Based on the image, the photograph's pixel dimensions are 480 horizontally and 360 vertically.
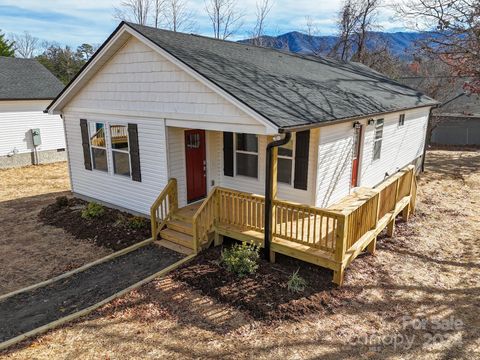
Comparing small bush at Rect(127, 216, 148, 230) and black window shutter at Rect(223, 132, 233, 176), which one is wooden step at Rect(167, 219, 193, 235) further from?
black window shutter at Rect(223, 132, 233, 176)

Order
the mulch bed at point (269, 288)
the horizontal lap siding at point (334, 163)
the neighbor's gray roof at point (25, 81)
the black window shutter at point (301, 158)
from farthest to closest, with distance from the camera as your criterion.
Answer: the neighbor's gray roof at point (25, 81) → the horizontal lap siding at point (334, 163) → the black window shutter at point (301, 158) → the mulch bed at point (269, 288)

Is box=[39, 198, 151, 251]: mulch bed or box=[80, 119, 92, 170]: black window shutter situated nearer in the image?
box=[39, 198, 151, 251]: mulch bed

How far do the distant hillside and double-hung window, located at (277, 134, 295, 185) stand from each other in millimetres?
23536

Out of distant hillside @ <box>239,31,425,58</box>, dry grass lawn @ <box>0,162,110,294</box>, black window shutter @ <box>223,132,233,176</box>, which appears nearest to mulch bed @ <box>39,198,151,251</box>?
dry grass lawn @ <box>0,162,110,294</box>

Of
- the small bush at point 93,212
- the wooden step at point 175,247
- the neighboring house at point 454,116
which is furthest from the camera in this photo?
the neighboring house at point 454,116

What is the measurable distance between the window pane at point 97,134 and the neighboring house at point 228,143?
33 mm

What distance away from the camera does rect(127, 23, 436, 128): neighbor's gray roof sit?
7.04 meters

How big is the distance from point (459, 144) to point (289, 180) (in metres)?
22.4

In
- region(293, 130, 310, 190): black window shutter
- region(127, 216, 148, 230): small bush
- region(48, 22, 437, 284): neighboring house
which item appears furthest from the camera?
region(127, 216, 148, 230): small bush

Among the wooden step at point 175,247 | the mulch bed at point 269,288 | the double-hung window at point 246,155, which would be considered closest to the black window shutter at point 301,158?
the double-hung window at point 246,155

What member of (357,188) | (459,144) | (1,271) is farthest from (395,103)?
(459,144)

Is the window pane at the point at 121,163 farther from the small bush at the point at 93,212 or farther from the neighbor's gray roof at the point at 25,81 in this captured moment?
the neighbor's gray roof at the point at 25,81

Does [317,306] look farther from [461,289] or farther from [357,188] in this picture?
[357,188]

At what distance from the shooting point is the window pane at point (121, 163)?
33.6 ft
